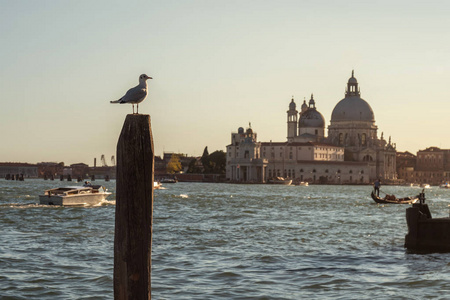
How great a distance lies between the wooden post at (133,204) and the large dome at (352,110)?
431ft

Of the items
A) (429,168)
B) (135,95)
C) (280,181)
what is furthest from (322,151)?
(135,95)

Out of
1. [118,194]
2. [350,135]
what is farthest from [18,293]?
[350,135]

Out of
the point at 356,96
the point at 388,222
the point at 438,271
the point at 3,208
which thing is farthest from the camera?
the point at 356,96

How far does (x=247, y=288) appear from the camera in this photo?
1284 centimetres

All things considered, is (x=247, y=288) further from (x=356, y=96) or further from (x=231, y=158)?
(x=356, y=96)

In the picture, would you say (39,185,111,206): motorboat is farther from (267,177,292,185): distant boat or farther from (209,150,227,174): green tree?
(209,150,227,174): green tree

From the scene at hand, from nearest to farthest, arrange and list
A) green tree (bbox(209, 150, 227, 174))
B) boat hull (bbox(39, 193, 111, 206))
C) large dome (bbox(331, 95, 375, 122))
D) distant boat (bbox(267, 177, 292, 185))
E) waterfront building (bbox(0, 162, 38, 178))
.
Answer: boat hull (bbox(39, 193, 111, 206))
distant boat (bbox(267, 177, 292, 185))
large dome (bbox(331, 95, 375, 122))
green tree (bbox(209, 150, 227, 174))
waterfront building (bbox(0, 162, 38, 178))

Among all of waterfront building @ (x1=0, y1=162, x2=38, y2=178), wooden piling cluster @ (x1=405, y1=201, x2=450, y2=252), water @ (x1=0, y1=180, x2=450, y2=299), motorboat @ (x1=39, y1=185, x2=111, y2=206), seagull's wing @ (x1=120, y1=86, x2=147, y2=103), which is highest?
waterfront building @ (x1=0, y1=162, x2=38, y2=178)

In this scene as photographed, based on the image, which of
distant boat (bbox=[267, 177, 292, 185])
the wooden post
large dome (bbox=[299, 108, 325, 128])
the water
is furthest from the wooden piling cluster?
large dome (bbox=[299, 108, 325, 128])

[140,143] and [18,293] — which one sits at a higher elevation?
[140,143]

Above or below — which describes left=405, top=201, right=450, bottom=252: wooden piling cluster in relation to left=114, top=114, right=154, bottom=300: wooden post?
below

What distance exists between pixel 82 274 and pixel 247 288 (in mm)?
2633

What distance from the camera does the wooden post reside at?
7488 millimetres

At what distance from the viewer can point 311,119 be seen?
145m
